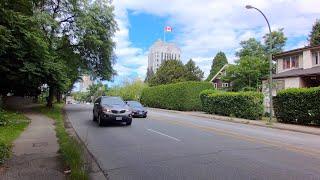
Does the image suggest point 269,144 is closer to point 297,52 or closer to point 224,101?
point 224,101

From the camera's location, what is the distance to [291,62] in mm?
47188

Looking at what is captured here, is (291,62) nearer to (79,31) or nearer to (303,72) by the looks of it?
A: (303,72)

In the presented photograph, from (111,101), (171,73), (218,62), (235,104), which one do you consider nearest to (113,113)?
(111,101)

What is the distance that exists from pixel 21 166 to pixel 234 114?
2734 centimetres

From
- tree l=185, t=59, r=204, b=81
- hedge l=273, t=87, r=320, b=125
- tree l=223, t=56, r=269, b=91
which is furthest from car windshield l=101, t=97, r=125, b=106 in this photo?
tree l=185, t=59, r=204, b=81

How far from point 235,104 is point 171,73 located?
51.5 m

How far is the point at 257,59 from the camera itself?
63.2 metres

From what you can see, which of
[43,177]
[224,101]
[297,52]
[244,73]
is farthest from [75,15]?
[43,177]

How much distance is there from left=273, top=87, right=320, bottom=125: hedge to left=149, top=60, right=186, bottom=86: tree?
56472 mm

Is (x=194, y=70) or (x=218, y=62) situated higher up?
(x=218, y=62)

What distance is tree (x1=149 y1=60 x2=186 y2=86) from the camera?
86312mm

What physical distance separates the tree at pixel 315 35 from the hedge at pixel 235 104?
104 ft

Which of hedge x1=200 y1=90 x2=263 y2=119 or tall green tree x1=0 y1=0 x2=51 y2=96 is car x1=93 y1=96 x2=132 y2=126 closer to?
tall green tree x1=0 y1=0 x2=51 y2=96

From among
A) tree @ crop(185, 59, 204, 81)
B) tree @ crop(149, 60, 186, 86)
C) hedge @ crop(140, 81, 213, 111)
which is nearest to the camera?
hedge @ crop(140, 81, 213, 111)
